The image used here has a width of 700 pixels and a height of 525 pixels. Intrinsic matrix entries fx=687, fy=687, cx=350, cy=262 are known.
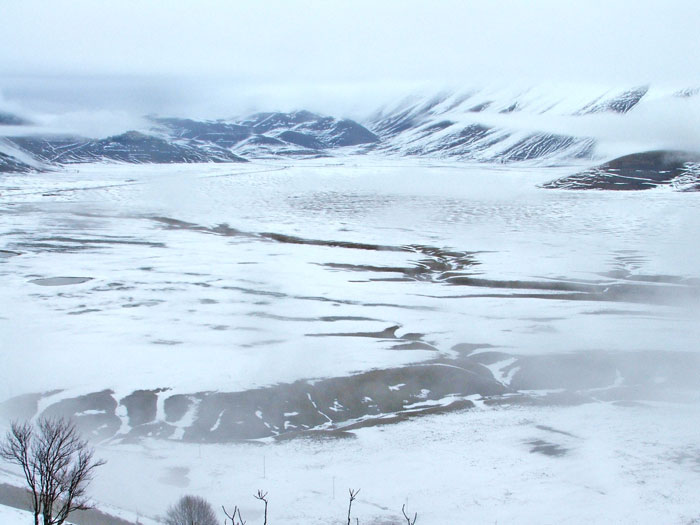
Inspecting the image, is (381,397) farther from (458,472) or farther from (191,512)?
(191,512)

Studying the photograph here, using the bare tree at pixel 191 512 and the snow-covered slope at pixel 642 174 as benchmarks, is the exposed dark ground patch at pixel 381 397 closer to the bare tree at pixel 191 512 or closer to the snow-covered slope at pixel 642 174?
the bare tree at pixel 191 512

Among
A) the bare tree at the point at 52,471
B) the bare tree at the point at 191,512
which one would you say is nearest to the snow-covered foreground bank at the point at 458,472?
the bare tree at the point at 191,512

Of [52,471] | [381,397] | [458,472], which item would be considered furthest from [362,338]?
[52,471]

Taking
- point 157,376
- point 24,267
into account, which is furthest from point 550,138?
point 157,376

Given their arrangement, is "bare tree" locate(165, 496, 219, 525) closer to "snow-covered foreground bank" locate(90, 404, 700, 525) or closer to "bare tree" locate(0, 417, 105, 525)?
"snow-covered foreground bank" locate(90, 404, 700, 525)

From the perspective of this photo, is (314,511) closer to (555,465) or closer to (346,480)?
(346,480)

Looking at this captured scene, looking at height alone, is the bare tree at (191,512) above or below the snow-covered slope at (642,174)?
below
